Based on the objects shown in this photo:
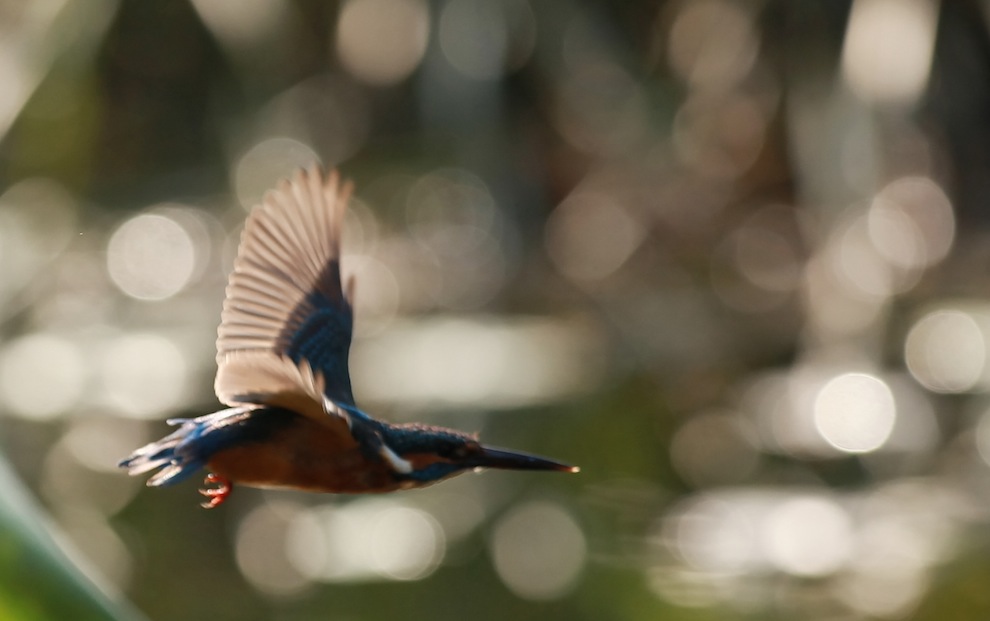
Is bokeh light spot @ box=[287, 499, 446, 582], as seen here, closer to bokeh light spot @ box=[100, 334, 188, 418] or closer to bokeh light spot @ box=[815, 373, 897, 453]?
bokeh light spot @ box=[100, 334, 188, 418]

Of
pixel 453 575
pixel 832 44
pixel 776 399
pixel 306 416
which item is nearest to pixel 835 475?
pixel 776 399

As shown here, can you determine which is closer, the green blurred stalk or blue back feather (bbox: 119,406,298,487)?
the green blurred stalk

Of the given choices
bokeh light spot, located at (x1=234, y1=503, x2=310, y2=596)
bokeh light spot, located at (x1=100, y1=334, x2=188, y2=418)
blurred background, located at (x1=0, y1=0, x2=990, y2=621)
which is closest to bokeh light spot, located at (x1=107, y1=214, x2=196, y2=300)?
blurred background, located at (x1=0, y1=0, x2=990, y2=621)

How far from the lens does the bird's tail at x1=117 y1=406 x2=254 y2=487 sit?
1.15 meters

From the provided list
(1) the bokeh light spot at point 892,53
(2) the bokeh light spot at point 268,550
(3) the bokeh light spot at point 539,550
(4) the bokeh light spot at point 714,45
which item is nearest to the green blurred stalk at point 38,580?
(3) the bokeh light spot at point 539,550

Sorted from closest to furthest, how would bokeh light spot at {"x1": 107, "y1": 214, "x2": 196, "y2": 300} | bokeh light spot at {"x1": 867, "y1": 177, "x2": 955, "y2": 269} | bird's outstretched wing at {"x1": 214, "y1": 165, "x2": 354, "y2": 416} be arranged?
bird's outstretched wing at {"x1": 214, "y1": 165, "x2": 354, "y2": 416} → bokeh light spot at {"x1": 867, "y1": 177, "x2": 955, "y2": 269} → bokeh light spot at {"x1": 107, "y1": 214, "x2": 196, "y2": 300}

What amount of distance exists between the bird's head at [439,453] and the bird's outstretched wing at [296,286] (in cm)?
21

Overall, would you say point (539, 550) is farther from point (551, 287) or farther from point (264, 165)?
point (264, 165)

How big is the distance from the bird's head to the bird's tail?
0.50 feet

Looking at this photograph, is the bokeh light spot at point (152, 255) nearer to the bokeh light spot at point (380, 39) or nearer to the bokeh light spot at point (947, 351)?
the bokeh light spot at point (380, 39)

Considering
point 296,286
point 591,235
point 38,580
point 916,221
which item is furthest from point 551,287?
point 38,580

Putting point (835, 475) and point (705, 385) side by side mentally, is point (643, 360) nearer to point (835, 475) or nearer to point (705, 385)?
point (705, 385)

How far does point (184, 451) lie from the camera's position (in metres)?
1.18

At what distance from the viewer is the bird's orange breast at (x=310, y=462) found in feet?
3.79
